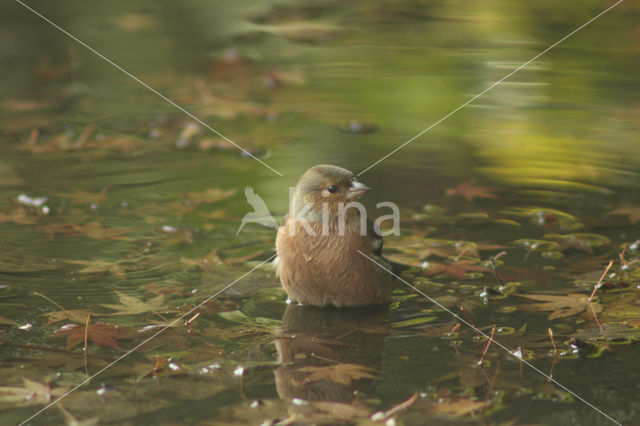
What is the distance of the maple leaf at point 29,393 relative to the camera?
11.0 ft

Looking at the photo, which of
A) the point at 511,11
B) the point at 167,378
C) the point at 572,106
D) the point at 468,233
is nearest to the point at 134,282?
the point at 167,378

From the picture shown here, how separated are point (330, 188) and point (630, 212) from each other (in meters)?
2.48

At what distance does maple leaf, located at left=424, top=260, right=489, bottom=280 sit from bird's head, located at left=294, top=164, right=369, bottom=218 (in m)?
0.82

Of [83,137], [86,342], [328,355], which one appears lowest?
[328,355]

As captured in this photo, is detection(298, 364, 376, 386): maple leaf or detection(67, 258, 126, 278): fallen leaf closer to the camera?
detection(298, 364, 376, 386): maple leaf

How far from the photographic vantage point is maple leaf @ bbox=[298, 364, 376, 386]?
11.7 feet

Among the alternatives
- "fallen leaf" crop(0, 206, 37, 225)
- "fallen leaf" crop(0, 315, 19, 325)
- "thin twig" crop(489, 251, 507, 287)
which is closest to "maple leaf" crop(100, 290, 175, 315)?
"fallen leaf" crop(0, 315, 19, 325)

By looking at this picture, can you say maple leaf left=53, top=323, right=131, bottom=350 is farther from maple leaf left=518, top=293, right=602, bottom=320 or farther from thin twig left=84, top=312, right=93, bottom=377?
A: maple leaf left=518, top=293, right=602, bottom=320

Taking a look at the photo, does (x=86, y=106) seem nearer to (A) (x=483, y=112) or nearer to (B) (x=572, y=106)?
(A) (x=483, y=112)

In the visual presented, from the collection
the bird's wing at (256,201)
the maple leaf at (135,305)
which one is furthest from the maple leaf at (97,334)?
the bird's wing at (256,201)

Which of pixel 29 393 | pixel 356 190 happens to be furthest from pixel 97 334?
pixel 356 190

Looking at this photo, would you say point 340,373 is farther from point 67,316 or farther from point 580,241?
point 580,241

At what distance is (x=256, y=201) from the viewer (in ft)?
19.2

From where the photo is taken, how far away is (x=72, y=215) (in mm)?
5523
